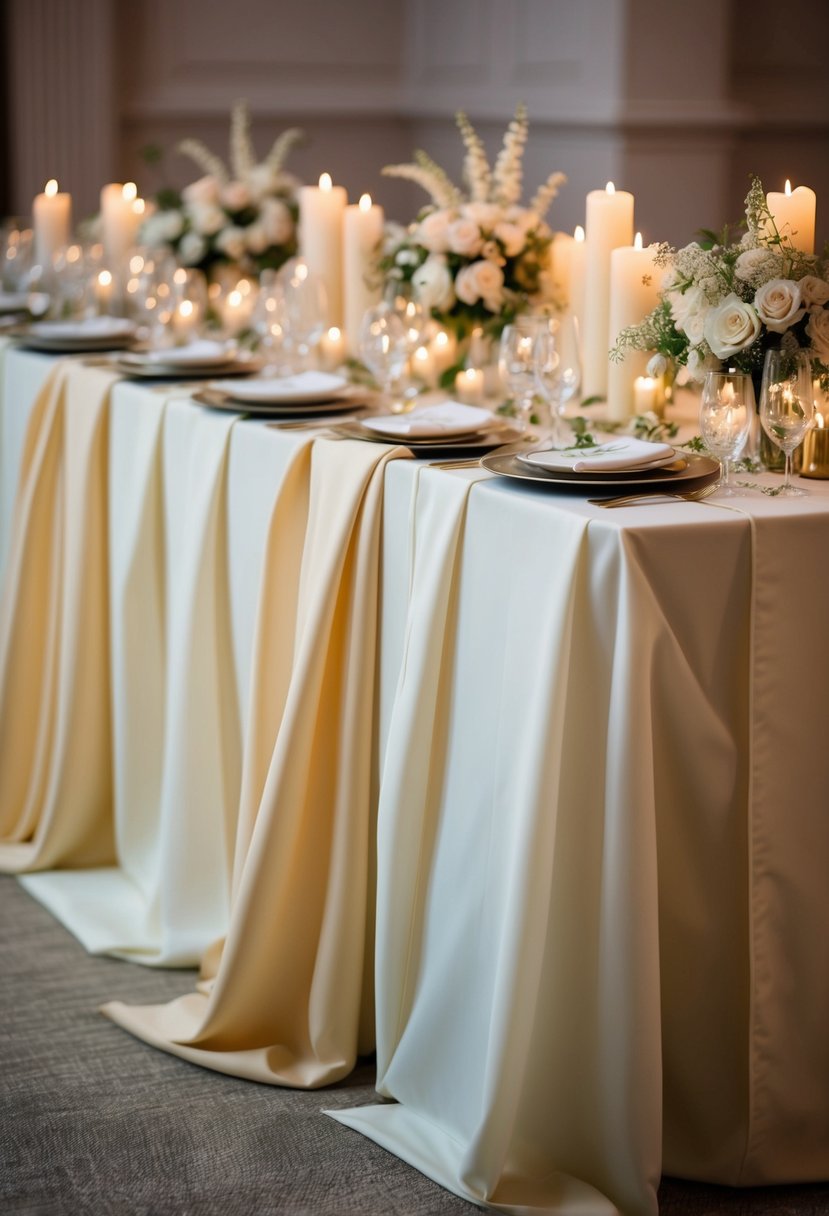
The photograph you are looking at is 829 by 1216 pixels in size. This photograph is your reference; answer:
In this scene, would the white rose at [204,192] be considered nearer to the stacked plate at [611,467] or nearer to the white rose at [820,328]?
the stacked plate at [611,467]

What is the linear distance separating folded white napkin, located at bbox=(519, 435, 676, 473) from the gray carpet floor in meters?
0.92

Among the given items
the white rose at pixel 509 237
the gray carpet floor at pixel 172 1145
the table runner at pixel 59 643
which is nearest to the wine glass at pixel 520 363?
the white rose at pixel 509 237

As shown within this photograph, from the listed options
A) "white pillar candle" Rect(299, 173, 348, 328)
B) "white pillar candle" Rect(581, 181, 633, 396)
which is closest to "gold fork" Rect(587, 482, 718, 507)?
"white pillar candle" Rect(581, 181, 633, 396)

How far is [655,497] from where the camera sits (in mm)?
1855

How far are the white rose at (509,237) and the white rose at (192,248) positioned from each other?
3.41ft

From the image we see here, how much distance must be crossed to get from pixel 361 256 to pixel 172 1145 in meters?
1.75

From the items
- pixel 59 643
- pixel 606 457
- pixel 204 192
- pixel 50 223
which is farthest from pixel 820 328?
pixel 50 223

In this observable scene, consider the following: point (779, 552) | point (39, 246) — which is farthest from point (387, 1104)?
point (39, 246)

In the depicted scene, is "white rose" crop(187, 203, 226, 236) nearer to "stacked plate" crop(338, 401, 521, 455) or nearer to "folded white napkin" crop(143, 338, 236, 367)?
"folded white napkin" crop(143, 338, 236, 367)

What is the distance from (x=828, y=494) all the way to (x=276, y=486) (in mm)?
856

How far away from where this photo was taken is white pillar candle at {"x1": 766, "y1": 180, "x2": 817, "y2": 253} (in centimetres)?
206

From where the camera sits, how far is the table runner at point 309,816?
2.13 meters

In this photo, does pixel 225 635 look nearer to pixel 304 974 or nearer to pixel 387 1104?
pixel 304 974

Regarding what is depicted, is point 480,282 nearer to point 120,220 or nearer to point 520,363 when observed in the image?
point 520,363
